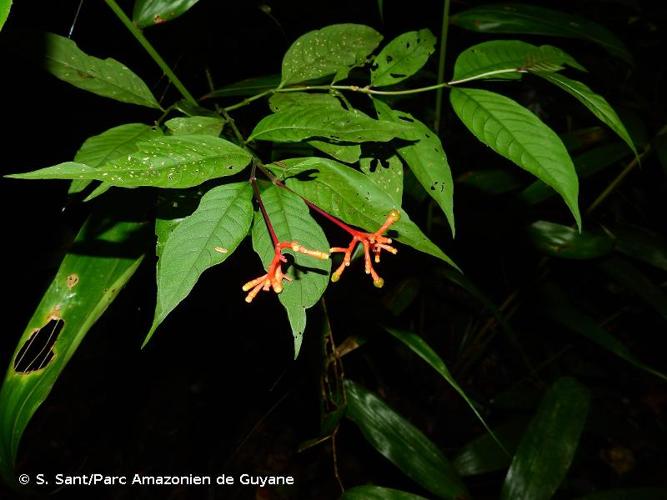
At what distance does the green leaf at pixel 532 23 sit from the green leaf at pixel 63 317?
2.69 ft

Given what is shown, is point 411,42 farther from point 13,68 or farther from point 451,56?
point 451,56

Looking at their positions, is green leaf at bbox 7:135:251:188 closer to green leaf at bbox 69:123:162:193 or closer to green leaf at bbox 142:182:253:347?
green leaf at bbox 142:182:253:347

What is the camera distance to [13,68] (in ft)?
3.32

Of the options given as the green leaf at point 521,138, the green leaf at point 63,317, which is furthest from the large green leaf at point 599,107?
the green leaf at point 63,317

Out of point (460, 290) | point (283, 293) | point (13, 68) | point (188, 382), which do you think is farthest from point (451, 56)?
point (188, 382)

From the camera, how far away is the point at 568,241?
137 centimetres

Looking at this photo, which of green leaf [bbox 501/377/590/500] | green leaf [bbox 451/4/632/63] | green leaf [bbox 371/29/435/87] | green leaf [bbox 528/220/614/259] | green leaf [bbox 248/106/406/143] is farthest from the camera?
green leaf [bbox 528/220/614/259]

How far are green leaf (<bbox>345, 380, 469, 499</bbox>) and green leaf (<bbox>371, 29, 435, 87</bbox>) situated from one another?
2.78 ft

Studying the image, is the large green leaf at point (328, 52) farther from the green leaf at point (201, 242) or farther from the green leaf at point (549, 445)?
the green leaf at point (549, 445)

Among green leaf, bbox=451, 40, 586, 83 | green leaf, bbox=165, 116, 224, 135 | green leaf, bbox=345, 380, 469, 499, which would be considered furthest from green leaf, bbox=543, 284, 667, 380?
green leaf, bbox=165, 116, 224, 135

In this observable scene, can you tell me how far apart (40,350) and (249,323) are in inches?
44.2

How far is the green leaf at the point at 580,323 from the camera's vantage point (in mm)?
1371

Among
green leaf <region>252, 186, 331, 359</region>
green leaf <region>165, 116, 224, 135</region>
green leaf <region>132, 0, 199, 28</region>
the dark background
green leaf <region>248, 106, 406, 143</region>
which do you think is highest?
green leaf <region>132, 0, 199, 28</region>

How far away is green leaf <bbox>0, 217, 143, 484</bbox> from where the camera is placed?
686 mm
